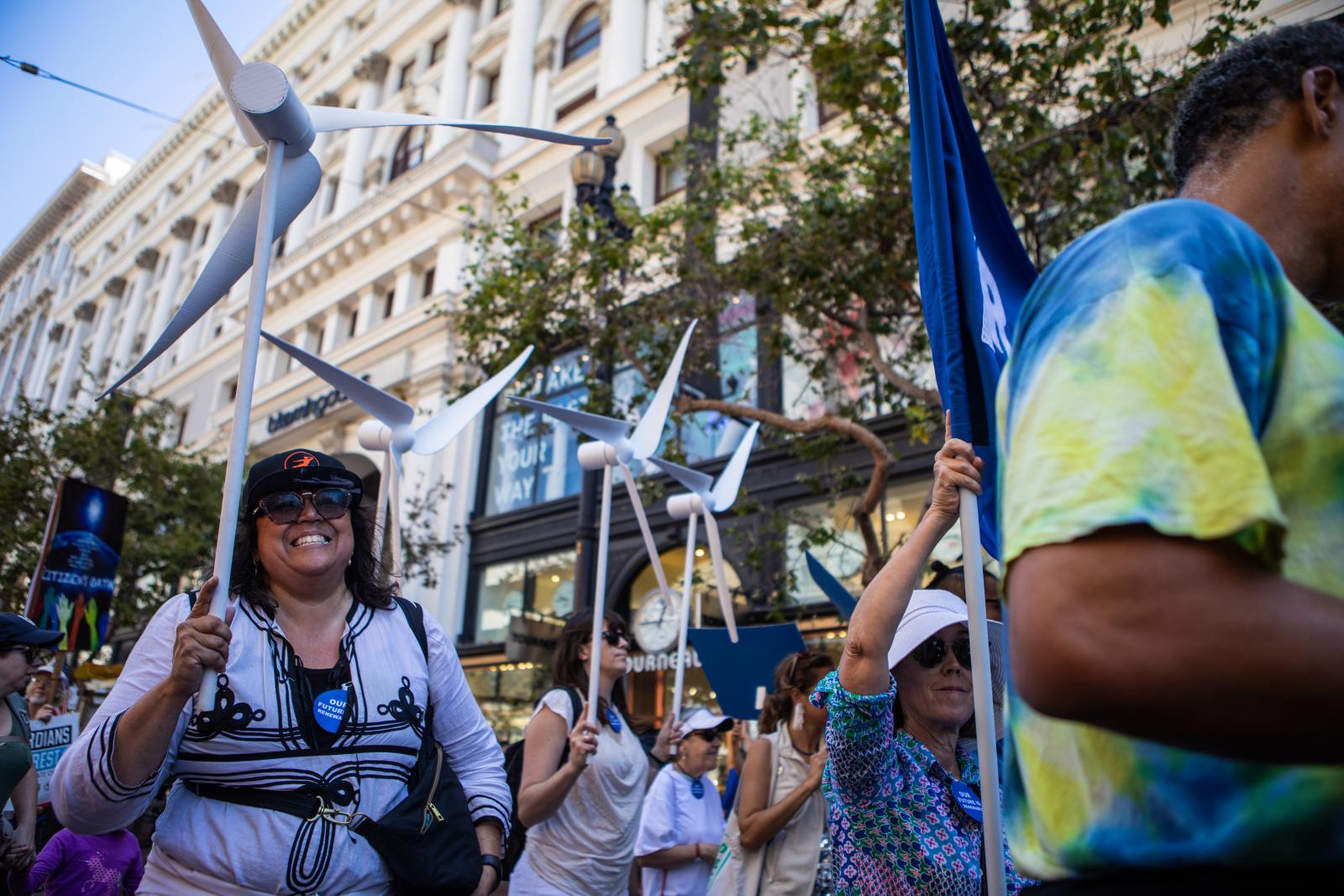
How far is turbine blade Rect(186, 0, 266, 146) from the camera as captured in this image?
2990mm

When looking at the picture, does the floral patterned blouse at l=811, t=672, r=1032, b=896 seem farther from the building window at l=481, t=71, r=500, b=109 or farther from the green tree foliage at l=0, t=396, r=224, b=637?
the building window at l=481, t=71, r=500, b=109

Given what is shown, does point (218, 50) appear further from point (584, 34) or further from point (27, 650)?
point (584, 34)

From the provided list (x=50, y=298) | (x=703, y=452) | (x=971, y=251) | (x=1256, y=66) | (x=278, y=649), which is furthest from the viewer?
(x=50, y=298)

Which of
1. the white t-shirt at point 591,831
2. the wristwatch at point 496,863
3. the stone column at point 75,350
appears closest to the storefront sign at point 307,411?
the white t-shirt at point 591,831

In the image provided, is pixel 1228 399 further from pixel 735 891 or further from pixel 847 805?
pixel 735 891

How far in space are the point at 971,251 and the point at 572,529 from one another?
52.8 ft

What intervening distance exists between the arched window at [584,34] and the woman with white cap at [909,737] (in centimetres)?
Answer: 2349

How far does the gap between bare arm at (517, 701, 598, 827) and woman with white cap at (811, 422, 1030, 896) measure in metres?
1.69

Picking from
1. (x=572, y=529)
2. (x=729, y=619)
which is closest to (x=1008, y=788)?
(x=729, y=619)

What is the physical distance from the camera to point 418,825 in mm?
2549

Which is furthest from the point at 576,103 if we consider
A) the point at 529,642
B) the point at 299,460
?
the point at 299,460

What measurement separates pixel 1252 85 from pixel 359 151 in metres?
29.8

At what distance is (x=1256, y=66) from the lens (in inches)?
51.9

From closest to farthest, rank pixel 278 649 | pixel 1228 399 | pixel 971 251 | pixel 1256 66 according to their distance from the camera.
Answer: pixel 1228 399 → pixel 1256 66 → pixel 971 251 → pixel 278 649
